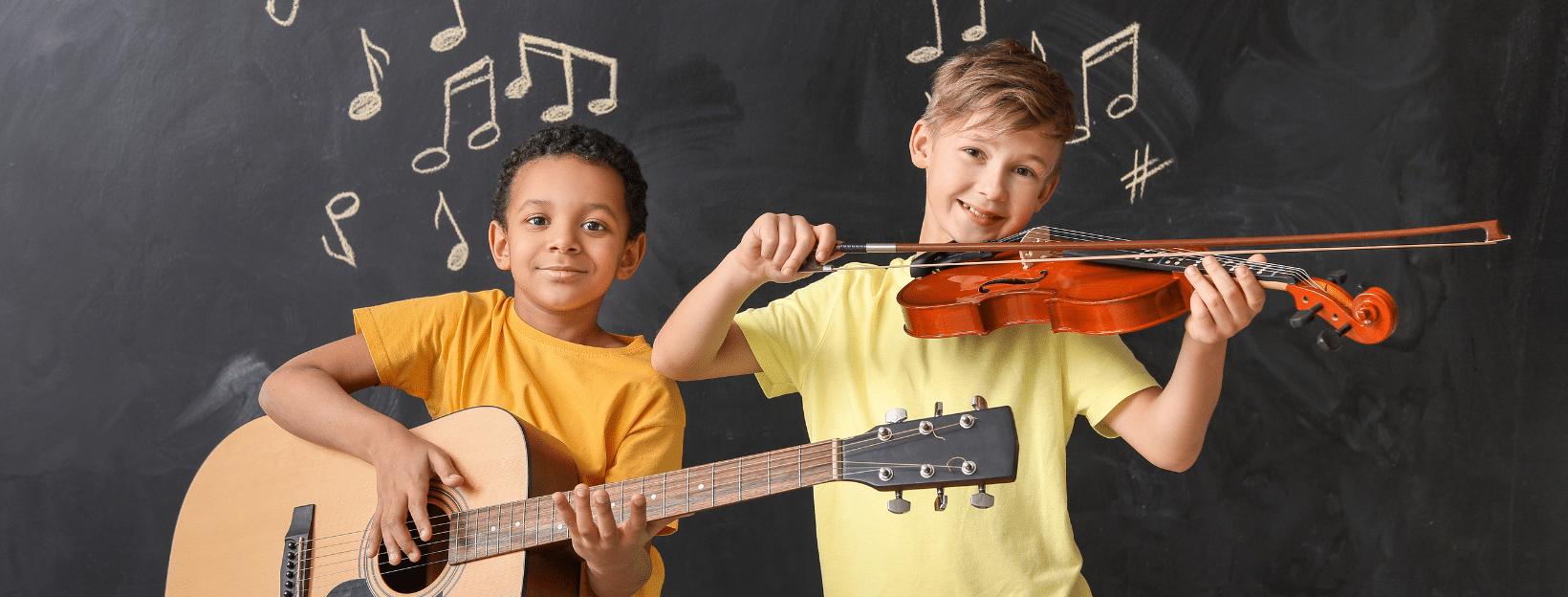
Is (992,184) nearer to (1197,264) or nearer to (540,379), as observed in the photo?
(1197,264)

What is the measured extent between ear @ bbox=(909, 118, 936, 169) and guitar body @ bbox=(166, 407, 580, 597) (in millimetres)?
629

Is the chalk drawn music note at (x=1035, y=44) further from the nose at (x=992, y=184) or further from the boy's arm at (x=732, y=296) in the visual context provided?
the boy's arm at (x=732, y=296)

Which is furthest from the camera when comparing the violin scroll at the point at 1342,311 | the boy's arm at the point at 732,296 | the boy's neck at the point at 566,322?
the boy's neck at the point at 566,322

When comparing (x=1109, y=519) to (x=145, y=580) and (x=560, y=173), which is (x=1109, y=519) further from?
(x=145, y=580)

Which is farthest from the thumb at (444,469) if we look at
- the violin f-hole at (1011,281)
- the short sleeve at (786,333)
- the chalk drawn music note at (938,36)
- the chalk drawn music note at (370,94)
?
the chalk drawn music note at (938,36)

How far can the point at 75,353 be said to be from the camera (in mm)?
1857

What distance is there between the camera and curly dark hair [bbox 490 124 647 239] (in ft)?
4.27

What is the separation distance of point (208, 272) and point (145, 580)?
0.65 m

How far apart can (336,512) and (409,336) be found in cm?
26

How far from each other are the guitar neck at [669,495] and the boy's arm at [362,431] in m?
0.06

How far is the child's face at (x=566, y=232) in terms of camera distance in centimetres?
123

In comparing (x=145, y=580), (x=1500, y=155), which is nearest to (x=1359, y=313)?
(x=1500, y=155)

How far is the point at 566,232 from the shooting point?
123 cm

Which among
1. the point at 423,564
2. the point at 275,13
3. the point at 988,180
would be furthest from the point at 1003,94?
the point at 275,13
